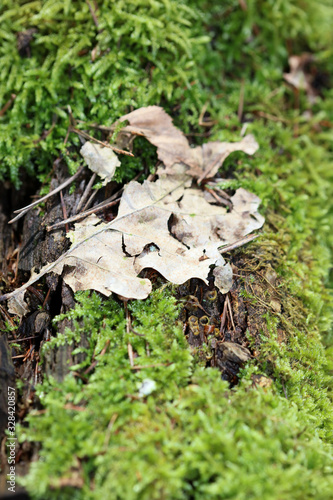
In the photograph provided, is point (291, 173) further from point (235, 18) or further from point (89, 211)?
point (89, 211)

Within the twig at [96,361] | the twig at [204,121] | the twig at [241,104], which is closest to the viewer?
the twig at [96,361]

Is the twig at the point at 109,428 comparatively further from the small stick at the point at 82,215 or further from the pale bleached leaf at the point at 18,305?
the small stick at the point at 82,215

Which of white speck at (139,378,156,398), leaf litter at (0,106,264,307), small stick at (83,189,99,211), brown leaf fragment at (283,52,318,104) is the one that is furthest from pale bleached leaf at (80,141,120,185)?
brown leaf fragment at (283,52,318,104)

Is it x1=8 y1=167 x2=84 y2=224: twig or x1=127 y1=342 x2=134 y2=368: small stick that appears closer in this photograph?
x1=127 y1=342 x2=134 y2=368: small stick

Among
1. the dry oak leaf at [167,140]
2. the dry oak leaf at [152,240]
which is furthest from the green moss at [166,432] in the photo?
the dry oak leaf at [167,140]

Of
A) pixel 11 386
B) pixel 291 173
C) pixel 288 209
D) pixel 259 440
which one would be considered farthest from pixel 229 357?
pixel 291 173

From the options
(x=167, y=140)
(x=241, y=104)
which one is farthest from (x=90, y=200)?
(x=241, y=104)

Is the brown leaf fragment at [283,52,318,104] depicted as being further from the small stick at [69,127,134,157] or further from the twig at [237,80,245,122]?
the small stick at [69,127,134,157]

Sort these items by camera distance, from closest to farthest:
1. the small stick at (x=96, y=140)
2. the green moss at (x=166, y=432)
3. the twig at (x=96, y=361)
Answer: the green moss at (x=166, y=432), the twig at (x=96, y=361), the small stick at (x=96, y=140)
